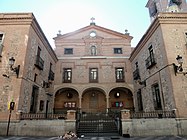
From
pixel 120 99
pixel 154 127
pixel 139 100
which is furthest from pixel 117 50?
pixel 154 127

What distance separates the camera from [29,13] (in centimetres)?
1039

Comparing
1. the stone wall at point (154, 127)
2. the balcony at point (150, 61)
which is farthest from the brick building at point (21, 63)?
the balcony at point (150, 61)

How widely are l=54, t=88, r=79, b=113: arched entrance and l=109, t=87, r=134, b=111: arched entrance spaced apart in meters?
4.21

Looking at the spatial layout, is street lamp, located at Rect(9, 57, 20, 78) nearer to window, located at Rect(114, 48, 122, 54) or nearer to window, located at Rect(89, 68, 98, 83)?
window, located at Rect(89, 68, 98, 83)

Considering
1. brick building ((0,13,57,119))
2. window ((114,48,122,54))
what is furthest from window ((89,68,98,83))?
brick building ((0,13,57,119))

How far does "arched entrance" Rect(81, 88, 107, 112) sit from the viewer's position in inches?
664

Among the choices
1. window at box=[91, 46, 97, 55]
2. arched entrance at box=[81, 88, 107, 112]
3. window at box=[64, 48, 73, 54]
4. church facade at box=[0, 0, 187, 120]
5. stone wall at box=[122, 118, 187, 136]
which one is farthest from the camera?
window at box=[64, 48, 73, 54]

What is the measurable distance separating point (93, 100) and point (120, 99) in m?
3.24

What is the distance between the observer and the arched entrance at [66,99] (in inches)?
664

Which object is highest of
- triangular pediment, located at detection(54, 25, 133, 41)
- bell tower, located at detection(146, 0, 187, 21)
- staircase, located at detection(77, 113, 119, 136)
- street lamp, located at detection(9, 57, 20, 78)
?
bell tower, located at detection(146, 0, 187, 21)

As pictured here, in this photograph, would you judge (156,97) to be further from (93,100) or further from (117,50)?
(117,50)

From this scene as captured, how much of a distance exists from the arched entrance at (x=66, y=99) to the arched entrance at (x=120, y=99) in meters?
4.21

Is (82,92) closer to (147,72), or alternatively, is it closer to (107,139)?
(147,72)

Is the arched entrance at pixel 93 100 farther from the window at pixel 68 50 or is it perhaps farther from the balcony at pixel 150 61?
the balcony at pixel 150 61
